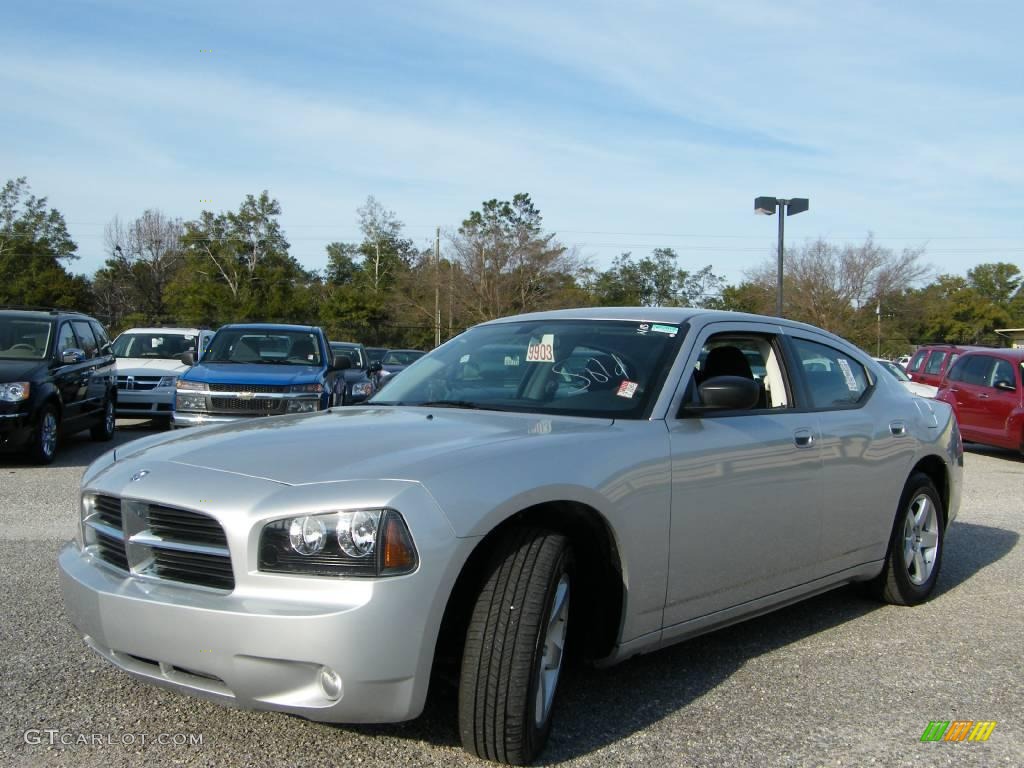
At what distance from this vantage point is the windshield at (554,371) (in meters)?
4.13

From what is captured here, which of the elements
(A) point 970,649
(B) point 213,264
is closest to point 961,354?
(A) point 970,649

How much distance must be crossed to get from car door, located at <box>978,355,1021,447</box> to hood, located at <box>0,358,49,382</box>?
12.5m

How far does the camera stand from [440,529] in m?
2.99

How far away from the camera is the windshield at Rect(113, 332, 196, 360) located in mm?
17047

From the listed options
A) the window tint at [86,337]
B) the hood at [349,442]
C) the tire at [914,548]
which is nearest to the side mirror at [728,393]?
the hood at [349,442]

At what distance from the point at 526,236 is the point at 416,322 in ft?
27.2

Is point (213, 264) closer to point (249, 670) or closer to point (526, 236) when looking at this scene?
point (526, 236)

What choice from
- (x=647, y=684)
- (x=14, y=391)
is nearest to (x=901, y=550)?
(x=647, y=684)

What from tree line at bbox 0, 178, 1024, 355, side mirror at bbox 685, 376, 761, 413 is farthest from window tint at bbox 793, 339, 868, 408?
tree line at bbox 0, 178, 1024, 355

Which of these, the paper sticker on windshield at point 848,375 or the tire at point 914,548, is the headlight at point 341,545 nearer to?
the paper sticker on windshield at point 848,375

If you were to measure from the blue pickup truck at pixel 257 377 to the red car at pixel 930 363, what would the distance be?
1103cm

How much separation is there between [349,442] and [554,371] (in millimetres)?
1174

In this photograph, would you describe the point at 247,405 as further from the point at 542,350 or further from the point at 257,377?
the point at 542,350

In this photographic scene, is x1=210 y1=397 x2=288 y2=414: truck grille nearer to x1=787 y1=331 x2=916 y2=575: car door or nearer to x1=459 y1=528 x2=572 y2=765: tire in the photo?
x1=787 y1=331 x2=916 y2=575: car door
